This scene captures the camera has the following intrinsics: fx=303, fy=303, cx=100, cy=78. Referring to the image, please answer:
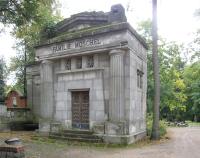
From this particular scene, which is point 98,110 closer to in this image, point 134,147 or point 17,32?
point 134,147

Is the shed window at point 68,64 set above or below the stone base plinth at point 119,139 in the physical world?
above

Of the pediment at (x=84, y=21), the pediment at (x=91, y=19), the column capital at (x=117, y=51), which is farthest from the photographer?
the pediment at (x=84, y=21)

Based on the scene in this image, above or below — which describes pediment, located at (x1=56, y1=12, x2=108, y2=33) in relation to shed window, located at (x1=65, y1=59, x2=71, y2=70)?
above

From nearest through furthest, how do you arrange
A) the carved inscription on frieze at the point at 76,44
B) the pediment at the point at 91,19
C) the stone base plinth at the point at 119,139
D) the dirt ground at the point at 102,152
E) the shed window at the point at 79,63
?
the dirt ground at the point at 102,152
the stone base plinth at the point at 119,139
the carved inscription on frieze at the point at 76,44
the pediment at the point at 91,19
the shed window at the point at 79,63

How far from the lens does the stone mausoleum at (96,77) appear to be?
13.4 m

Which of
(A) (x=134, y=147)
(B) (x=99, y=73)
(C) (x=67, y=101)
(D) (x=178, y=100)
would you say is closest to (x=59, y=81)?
(C) (x=67, y=101)

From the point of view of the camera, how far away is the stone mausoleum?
13.4 m

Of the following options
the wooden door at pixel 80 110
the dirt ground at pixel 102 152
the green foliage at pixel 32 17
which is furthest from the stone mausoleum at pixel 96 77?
the dirt ground at pixel 102 152

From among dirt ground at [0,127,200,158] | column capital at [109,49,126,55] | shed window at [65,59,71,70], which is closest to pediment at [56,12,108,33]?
shed window at [65,59,71,70]

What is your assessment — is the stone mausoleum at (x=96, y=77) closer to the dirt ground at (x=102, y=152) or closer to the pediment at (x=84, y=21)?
the pediment at (x=84, y=21)

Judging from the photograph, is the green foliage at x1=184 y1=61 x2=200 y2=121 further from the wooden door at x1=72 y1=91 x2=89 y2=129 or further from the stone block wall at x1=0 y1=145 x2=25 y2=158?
the stone block wall at x1=0 y1=145 x2=25 y2=158

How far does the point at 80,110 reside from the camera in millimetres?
14938

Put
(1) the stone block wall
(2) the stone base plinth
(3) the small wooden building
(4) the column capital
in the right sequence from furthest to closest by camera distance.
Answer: (3) the small wooden building, (4) the column capital, (2) the stone base plinth, (1) the stone block wall

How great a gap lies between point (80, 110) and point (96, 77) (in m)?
1.91
